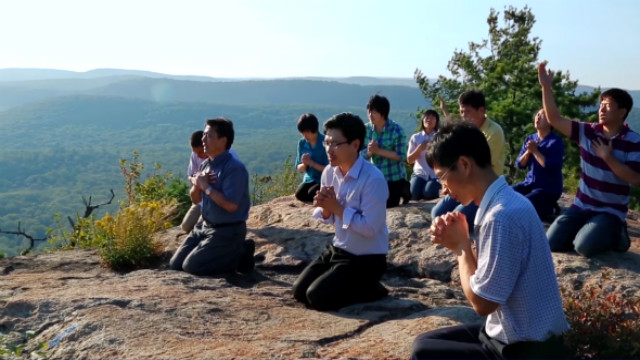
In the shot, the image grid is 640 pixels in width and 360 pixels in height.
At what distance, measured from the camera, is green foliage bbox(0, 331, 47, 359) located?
4.27 metres

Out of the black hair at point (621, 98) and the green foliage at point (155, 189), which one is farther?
the green foliage at point (155, 189)

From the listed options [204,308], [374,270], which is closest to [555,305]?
[374,270]

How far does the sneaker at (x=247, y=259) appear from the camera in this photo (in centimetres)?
640

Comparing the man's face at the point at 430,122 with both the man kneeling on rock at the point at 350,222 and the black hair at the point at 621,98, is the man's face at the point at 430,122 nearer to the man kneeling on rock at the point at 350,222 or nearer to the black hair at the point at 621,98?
the black hair at the point at 621,98

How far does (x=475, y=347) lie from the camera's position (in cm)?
304

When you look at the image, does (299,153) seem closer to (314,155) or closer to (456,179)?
(314,155)

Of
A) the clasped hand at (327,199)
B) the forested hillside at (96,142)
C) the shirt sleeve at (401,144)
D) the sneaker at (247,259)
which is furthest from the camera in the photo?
the forested hillside at (96,142)

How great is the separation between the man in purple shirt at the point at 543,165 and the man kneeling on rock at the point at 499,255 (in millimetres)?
3459

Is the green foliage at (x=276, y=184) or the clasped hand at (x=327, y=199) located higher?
the clasped hand at (x=327, y=199)

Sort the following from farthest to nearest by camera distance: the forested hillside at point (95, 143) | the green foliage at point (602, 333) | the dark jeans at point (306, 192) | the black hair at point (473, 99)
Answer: the forested hillside at point (95, 143)
the dark jeans at point (306, 192)
the black hair at point (473, 99)
the green foliage at point (602, 333)

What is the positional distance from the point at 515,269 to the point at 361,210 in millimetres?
2170

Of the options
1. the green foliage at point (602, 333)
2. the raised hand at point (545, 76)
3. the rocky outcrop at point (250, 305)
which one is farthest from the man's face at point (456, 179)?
the raised hand at point (545, 76)

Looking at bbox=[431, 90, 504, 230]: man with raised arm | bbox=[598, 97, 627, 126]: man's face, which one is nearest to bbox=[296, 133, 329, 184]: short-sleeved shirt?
bbox=[431, 90, 504, 230]: man with raised arm

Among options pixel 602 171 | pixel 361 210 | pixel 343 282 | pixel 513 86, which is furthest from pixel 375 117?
pixel 513 86
